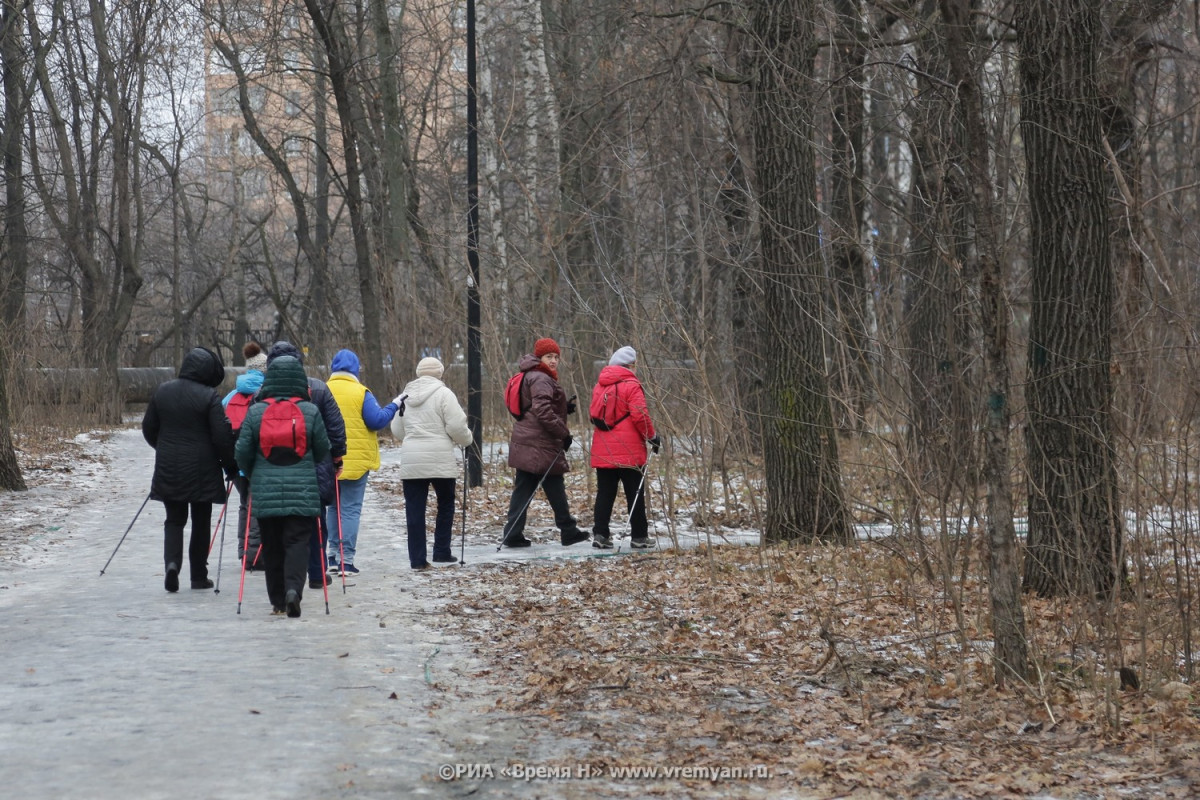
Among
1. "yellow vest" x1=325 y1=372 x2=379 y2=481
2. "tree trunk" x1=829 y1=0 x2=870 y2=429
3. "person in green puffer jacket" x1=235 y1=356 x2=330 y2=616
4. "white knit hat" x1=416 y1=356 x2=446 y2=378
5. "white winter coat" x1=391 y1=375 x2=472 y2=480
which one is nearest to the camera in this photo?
"tree trunk" x1=829 y1=0 x2=870 y2=429

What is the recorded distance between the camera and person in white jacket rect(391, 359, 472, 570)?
38.1 feet

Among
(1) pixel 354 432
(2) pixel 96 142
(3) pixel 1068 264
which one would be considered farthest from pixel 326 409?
(2) pixel 96 142

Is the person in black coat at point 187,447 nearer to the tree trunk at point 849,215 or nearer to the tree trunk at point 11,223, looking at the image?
→ the tree trunk at point 849,215

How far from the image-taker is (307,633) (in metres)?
8.77

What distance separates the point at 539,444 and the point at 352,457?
7.11 ft

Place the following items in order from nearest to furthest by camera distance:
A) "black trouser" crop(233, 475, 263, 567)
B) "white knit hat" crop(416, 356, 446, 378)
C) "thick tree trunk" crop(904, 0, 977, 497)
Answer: "thick tree trunk" crop(904, 0, 977, 497), "black trouser" crop(233, 475, 263, 567), "white knit hat" crop(416, 356, 446, 378)

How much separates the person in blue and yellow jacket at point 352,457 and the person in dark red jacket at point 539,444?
1.78 metres

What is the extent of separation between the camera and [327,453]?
977 centimetres

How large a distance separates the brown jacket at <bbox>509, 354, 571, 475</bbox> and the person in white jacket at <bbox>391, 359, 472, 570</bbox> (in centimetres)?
124

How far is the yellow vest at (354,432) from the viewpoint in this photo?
11414mm

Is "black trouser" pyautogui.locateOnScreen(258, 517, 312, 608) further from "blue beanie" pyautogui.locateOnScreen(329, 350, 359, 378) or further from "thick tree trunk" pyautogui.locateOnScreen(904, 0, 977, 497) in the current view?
"thick tree trunk" pyautogui.locateOnScreen(904, 0, 977, 497)

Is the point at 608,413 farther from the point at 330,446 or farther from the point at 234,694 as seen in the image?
the point at 234,694

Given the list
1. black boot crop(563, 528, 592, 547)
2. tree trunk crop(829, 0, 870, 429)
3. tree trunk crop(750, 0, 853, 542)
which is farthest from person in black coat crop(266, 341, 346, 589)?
tree trunk crop(829, 0, 870, 429)

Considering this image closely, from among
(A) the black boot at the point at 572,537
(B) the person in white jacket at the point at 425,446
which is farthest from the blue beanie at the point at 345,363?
(A) the black boot at the point at 572,537
